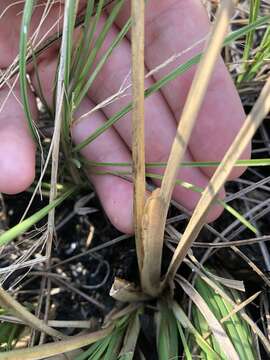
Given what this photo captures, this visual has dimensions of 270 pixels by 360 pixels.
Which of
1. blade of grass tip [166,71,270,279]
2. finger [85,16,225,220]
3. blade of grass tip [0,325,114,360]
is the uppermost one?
finger [85,16,225,220]

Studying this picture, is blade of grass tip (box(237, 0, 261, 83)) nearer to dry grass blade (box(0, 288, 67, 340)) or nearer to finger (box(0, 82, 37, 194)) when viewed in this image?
finger (box(0, 82, 37, 194))

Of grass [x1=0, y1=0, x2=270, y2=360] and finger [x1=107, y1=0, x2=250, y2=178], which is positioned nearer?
grass [x1=0, y1=0, x2=270, y2=360]

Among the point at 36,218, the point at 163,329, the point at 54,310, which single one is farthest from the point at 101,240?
the point at 36,218

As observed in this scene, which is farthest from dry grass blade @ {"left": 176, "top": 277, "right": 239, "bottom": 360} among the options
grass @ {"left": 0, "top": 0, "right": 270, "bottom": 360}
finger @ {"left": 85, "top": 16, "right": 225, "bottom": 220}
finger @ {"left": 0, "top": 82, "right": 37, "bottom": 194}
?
finger @ {"left": 0, "top": 82, "right": 37, "bottom": 194}

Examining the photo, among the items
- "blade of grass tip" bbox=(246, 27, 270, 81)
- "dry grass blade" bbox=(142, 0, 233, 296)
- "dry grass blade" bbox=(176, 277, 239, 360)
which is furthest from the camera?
"blade of grass tip" bbox=(246, 27, 270, 81)

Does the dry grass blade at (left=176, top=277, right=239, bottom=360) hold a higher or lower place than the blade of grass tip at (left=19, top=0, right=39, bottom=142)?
lower

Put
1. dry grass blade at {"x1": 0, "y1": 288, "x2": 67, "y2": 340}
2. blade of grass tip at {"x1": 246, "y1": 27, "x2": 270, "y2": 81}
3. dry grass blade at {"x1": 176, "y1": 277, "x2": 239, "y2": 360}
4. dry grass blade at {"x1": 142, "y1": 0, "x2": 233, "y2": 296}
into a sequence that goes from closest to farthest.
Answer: dry grass blade at {"x1": 142, "y1": 0, "x2": 233, "y2": 296} < dry grass blade at {"x1": 0, "y1": 288, "x2": 67, "y2": 340} < dry grass blade at {"x1": 176, "y1": 277, "x2": 239, "y2": 360} < blade of grass tip at {"x1": 246, "y1": 27, "x2": 270, "y2": 81}

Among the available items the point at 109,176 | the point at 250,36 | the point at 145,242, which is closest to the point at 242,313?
the point at 145,242

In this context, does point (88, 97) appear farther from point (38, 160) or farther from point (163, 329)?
point (163, 329)
